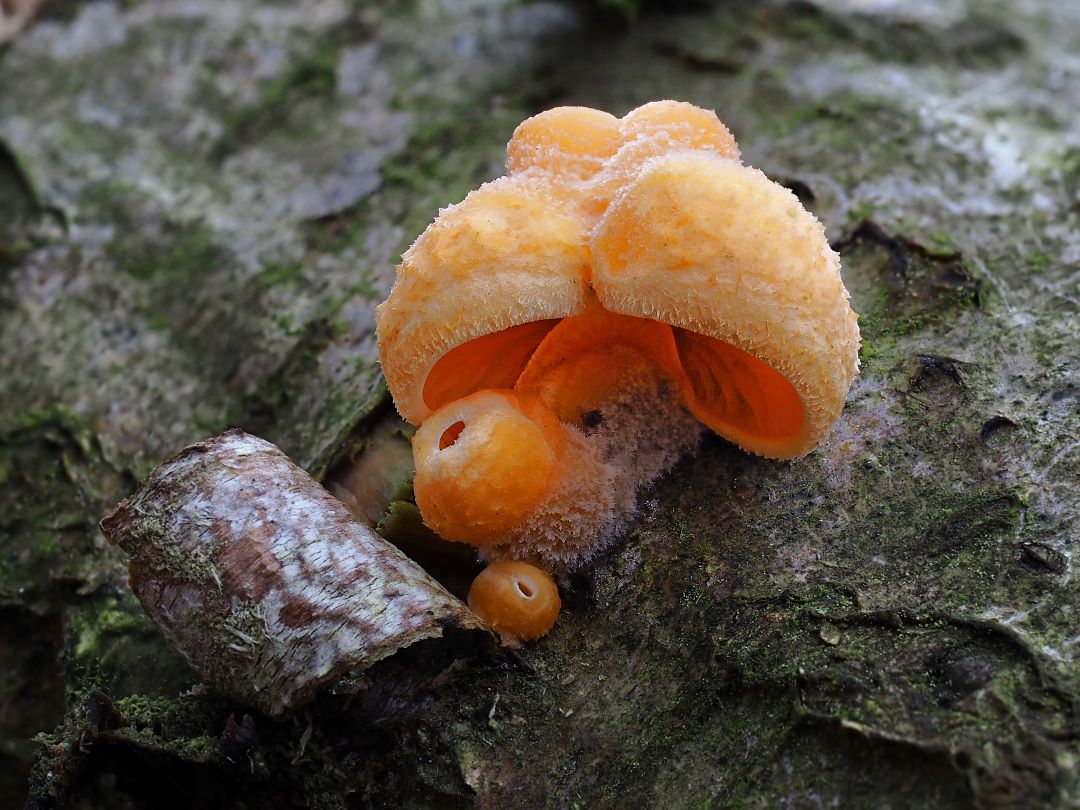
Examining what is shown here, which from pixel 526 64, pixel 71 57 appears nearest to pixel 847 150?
pixel 526 64

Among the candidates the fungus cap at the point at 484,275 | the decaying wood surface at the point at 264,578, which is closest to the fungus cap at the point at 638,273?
A: the fungus cap at the point at 484,275

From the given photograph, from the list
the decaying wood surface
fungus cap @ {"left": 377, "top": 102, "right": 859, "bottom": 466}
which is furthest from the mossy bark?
fungus cap @ {"left": 377, "top": 102, "right": 859, "bottom": 466}

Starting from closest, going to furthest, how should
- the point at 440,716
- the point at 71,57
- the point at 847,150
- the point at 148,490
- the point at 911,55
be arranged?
the point at 440,716 → the point at 148,490 → the point at 847,150 → the point at 911,55 → the point at 71,57

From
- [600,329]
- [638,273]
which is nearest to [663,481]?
[600,329]

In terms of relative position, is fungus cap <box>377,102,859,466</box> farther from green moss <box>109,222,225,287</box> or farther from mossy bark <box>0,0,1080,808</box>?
green moss <box>109,222,225,287</box>

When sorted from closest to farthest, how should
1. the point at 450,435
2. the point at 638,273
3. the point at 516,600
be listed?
the point at 638,273 → the point at 516,600 → the point at 450,435

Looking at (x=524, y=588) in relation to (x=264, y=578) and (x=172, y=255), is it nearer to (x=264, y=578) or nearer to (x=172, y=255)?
(x=264, y=578)

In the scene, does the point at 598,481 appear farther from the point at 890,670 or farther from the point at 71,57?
the point at 71,57
